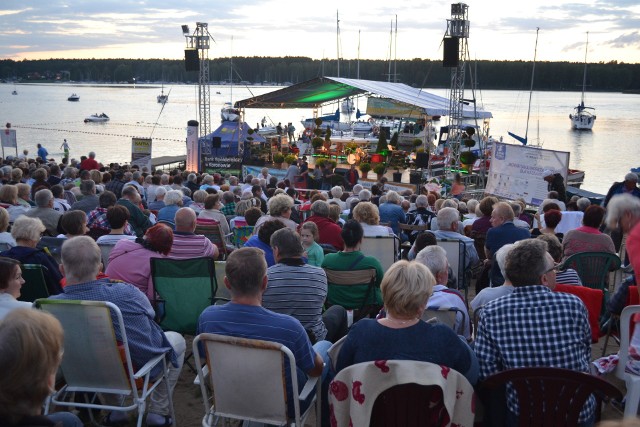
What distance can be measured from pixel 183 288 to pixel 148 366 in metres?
0.94

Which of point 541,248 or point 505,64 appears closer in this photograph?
point 541,248

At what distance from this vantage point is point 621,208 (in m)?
4.23

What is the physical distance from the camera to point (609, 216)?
→ 14.1 ft

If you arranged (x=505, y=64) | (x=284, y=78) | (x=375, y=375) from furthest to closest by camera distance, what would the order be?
1. (x=284, y=78)
2. (x=505, y=64)
3. (x=375, y=375)

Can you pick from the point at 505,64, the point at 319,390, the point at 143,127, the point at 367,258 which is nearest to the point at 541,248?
the point at 319,390

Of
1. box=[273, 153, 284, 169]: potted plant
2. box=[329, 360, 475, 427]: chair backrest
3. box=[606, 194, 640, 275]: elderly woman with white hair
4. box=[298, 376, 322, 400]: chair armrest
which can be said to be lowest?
box=[273, 153, 284, 169]: potted plant

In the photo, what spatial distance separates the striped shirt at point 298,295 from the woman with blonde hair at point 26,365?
1691 millimetres

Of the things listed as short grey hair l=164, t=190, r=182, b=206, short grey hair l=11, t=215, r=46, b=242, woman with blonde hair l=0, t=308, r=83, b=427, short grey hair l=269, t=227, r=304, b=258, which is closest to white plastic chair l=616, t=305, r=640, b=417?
short grey hair l=269, t=227, r=304, b=258

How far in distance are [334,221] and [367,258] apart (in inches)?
73.8

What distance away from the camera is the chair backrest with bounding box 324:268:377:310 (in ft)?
13.4

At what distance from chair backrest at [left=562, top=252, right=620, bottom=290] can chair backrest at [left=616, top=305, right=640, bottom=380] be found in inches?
57.9

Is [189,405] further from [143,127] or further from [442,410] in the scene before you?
[143,127]

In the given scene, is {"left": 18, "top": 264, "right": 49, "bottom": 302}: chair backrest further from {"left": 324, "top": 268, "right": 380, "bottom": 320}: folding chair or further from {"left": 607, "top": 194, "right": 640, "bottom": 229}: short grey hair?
{"left": 607, "top": 194, "right": 640, "bottom": 229}: short grey hair

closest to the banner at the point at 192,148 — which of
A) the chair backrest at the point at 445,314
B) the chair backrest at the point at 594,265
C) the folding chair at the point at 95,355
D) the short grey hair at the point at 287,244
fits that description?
the chair backrest at the point at 594,265
